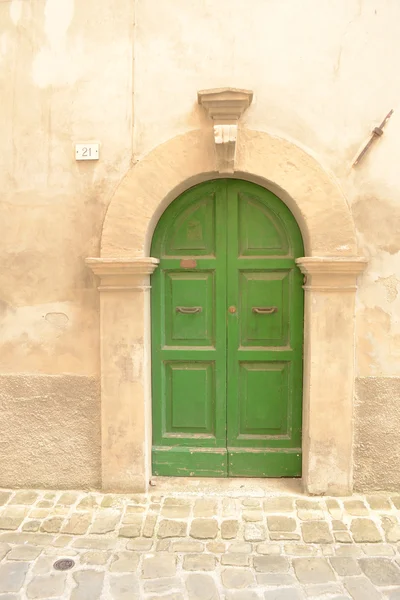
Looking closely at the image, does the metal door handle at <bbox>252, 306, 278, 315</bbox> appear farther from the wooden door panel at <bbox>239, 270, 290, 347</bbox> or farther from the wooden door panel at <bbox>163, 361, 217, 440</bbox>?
the wooden door panel at <bbox>163, 361, 217, 440</bbox>

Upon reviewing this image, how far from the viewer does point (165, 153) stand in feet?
10.8

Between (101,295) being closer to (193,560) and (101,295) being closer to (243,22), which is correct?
(193,560)

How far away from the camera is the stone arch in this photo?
323 cm

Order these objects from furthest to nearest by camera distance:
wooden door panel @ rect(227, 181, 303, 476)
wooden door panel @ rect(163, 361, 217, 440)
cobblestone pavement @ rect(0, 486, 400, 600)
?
wooden door panel @ rect(163, 361, 217, 440) → wooden door panel @ rect(227, 181, 303, 476) → cobblestone pavement @ rect(0, 486, 400, 600)

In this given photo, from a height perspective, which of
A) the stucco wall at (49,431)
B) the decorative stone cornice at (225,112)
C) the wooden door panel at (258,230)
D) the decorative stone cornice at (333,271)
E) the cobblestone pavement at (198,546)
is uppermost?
the decorative stone cornice at (225,112)

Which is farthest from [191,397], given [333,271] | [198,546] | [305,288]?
[333,271]

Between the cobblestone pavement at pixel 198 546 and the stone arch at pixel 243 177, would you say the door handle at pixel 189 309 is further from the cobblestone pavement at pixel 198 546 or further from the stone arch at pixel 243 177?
the cobblestone pavement at pixel 198 546

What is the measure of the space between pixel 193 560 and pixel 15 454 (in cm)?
164

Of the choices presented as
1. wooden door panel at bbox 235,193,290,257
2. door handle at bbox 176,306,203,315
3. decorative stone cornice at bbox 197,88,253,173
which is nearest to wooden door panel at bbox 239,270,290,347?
wooden door panel at bbox 235,193,290,257

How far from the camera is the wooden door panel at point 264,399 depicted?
3.57 meters

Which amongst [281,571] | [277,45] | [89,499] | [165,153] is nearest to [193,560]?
[281,571]

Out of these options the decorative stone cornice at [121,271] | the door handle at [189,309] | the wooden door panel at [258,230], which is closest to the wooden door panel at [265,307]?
the wooden door panel at [258,230]

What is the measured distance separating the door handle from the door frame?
0.92 feet

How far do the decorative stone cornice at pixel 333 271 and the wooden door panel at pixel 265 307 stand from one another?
26 centimetres
